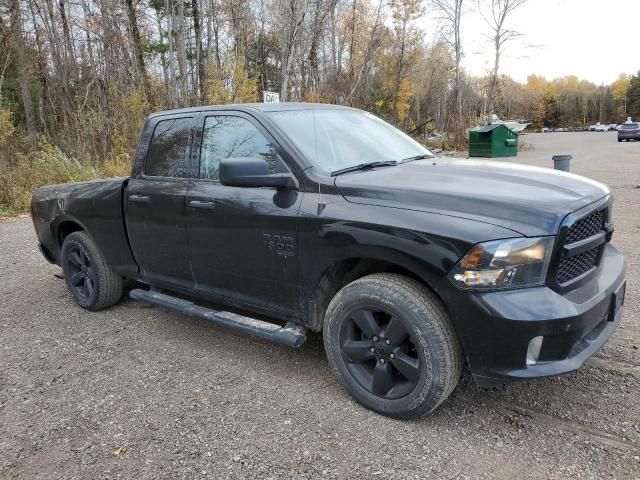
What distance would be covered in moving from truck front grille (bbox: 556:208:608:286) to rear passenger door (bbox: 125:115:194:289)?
2538 mm

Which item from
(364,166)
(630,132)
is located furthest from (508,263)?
(630,132)

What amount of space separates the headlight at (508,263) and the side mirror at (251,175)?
1206 mm

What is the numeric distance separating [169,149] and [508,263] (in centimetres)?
276

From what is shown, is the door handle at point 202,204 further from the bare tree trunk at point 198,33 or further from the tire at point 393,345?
the bare tree trunk at point 198,33

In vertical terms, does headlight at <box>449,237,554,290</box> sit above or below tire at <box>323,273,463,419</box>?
above

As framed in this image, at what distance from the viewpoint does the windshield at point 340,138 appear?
3299 mm

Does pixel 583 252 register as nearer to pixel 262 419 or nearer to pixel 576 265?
pixel 576 265

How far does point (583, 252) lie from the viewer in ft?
8.92

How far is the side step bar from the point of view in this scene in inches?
125

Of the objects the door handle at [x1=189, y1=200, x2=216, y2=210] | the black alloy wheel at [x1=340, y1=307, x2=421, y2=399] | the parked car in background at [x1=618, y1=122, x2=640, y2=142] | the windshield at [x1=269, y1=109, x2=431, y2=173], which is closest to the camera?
the black alloy wheel at [x1=340, y1=307, x2=421, y2=399]

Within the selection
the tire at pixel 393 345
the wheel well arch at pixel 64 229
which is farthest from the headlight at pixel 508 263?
the wheel well arch at pixel 64 229

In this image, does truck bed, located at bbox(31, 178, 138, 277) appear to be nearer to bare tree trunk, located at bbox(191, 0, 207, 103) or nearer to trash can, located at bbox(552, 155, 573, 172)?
trash can, located at bbox(552, 155, 573, 172)

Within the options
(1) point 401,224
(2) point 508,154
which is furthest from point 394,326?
(2) point 508,154

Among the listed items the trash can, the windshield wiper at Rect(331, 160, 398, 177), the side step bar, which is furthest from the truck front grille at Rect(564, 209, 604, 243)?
the trash can
